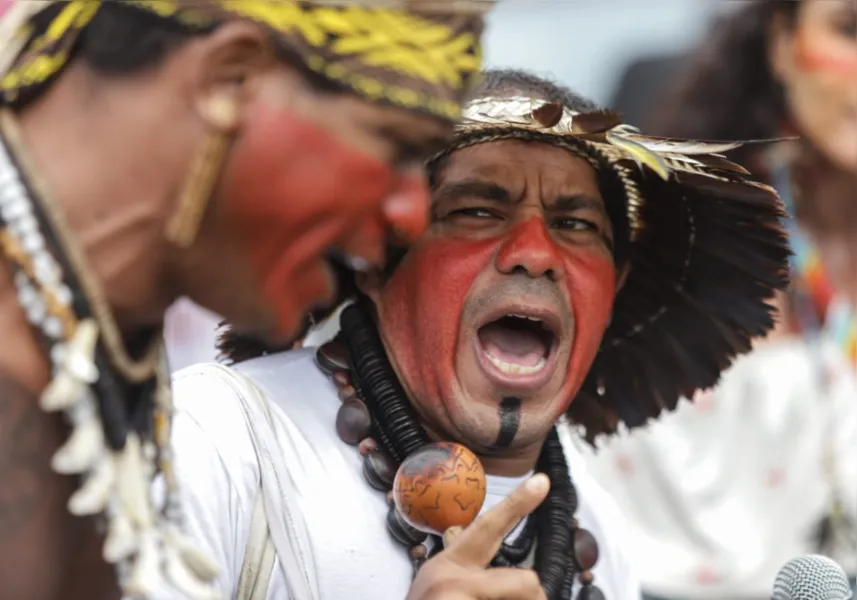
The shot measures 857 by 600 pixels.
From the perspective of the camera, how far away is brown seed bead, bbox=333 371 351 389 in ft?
7.91

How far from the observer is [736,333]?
2.71 metres

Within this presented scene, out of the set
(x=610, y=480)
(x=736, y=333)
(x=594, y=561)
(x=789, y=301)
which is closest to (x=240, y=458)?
(x=594, y=561)

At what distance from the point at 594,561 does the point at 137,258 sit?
1345mm

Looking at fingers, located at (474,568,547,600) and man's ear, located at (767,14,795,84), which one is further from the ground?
man's ear, located at (767,14,795,84)

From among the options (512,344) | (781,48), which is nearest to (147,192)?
(512,344)

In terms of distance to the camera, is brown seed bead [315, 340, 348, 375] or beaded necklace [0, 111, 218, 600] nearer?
beaded necklace [0, 111, 218, 600]

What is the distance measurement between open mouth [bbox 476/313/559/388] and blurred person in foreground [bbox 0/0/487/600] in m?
0.88

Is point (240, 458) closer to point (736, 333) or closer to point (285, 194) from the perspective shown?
point (285, 194)

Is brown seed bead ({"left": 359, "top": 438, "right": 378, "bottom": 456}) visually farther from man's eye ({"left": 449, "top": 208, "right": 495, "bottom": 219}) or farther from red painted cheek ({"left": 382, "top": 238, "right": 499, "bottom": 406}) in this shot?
man's eye ({"left": 449, "top": 208, "right": 495, "bottom": 219})

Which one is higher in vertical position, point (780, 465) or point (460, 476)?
point (460, 476)

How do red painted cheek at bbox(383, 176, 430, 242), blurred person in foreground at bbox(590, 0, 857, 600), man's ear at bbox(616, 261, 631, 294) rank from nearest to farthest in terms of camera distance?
1. red painted cheek at bbox(383, 176, 430, 242)
2. man's ear at bbox(616, 261, 631, 294)
3. blurred person in foreground at bbox(590, 0, 857, 600)

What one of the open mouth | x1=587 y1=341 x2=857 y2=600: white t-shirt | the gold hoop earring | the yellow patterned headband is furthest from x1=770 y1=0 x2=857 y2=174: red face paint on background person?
the gold hoop earring

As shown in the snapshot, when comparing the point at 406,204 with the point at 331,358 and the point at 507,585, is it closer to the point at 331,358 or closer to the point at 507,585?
the point at 507,585

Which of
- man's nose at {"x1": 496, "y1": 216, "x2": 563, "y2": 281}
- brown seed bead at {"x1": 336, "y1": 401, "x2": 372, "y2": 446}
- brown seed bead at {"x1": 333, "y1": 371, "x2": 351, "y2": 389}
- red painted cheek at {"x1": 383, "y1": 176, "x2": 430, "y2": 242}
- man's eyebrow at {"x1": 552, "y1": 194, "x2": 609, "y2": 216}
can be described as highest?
red painted cheek at {"x1": 383, "y1": 176, "x2": 430, "y2": 242}
